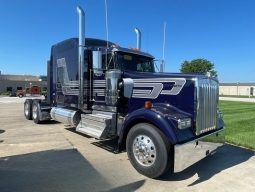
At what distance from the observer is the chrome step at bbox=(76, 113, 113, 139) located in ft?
24.6

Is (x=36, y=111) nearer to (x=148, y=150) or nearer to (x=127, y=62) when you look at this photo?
(x=127, y=62)

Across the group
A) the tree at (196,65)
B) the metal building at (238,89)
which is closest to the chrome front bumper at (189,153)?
the tree at (196,65)

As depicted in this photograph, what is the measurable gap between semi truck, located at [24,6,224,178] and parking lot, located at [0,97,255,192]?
356 millimetres

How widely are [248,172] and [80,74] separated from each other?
16.3 feet

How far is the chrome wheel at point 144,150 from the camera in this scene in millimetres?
5789

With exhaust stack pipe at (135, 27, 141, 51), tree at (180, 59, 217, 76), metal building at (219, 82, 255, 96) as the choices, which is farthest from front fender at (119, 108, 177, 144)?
metal building at (219, 82, 255, 96)

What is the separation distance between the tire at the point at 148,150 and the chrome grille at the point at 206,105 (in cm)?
86

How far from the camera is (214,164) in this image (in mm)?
6684

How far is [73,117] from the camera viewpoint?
30.2 ft

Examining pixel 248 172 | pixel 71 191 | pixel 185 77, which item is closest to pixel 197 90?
pixel 185 77

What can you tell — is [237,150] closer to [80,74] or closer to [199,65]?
[80,74]

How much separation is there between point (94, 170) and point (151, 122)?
4.86ft

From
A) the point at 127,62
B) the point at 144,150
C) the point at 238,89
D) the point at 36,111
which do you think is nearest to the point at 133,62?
the point at 127,62

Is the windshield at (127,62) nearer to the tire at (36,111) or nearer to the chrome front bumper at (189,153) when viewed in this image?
the chrome front bumper at (189,153)
